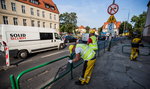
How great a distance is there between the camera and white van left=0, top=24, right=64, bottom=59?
4.91 meters

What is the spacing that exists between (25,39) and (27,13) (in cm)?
1881

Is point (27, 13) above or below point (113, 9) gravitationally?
above

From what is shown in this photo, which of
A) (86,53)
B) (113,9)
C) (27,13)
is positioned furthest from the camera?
(27,13)

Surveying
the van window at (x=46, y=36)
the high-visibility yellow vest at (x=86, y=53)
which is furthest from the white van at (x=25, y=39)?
the high-visibility yellow vest at (x=86, y=53)

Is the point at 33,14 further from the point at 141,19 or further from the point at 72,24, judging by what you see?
the point at 141,19

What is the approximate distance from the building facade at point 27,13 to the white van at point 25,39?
55.3 feet

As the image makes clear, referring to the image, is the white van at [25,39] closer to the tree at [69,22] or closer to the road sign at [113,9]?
the road sign at [113,9]

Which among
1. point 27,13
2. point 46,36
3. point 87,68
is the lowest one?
point 87,68

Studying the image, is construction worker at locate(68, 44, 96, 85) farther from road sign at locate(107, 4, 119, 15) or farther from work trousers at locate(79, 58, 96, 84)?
road sign at locate(107, 4, 119, 15)

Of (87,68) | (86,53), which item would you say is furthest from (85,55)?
(87,68)

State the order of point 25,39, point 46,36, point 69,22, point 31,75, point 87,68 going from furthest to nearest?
point 69,22 < point 46,36 < point 25,39 < point 31,75 < point 87,68

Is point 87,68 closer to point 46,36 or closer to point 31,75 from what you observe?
point 31,75

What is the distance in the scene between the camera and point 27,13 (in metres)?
20.1

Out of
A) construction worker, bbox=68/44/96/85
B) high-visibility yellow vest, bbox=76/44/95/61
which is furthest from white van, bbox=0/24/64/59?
high-visibility yellow vest, bbox=76/44/95/61
